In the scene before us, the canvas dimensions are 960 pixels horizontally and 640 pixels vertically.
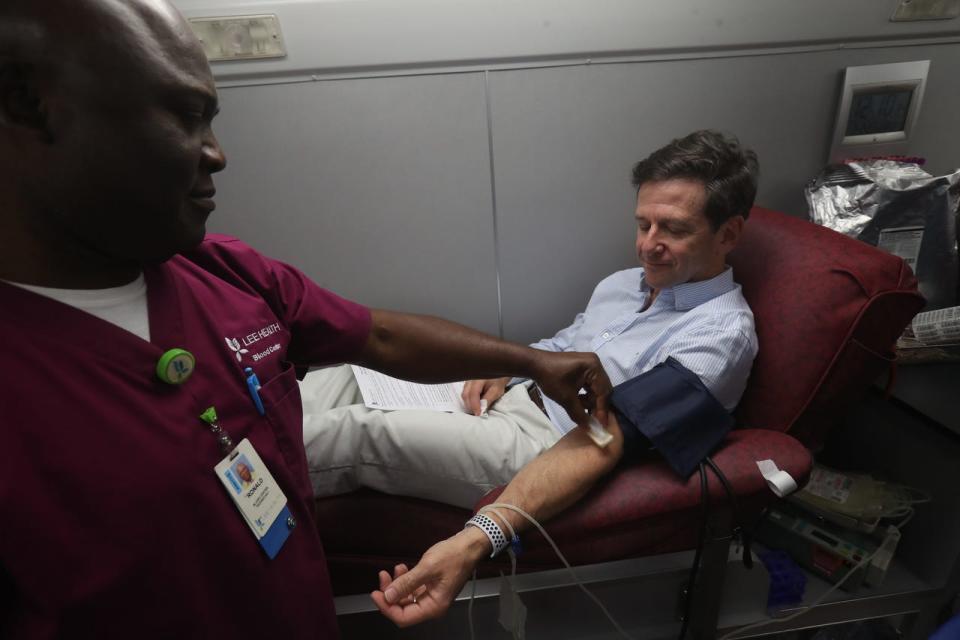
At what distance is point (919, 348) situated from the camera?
50.9 inches

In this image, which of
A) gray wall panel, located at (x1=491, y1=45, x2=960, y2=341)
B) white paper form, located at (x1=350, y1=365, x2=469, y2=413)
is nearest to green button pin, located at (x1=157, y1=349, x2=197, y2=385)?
white paper form, located at (x1=350, y1=365, x2=469, y2=413)

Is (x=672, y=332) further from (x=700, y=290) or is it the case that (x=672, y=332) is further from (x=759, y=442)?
(x=759, y=442)

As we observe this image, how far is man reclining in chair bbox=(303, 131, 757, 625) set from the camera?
3.48 ft

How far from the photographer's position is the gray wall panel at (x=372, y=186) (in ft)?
4.79

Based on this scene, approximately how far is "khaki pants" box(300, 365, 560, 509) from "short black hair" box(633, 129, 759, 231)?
2.31ft

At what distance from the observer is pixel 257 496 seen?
0.68 m

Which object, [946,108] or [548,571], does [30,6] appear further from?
[946,108]

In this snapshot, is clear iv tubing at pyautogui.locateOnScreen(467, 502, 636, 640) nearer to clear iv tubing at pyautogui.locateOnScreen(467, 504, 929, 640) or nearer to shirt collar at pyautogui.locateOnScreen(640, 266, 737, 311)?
clear iv tubing at pyautogui.locateOnScreen(467, 504, 929, 640)

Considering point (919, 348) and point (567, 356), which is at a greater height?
point (567, 356)

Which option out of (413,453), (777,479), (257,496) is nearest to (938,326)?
(777,479)

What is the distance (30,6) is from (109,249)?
0.23 metres

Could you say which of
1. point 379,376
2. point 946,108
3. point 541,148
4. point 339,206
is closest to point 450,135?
point 541,148

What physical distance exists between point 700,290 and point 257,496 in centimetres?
103

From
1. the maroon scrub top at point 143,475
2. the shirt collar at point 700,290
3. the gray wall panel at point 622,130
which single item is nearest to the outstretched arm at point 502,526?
the maroon scrub top at point 143,475
